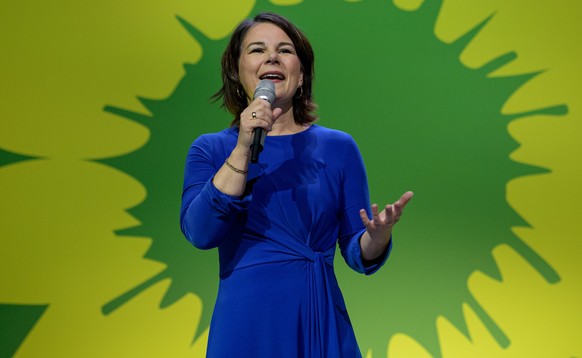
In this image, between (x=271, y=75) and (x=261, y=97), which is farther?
(x=271, y=75)

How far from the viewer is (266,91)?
128 centimetres

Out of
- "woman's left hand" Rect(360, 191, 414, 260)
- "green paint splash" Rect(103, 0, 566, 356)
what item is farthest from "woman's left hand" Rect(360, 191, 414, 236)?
"green paint splash" Rect(103, 0, 566, 356)

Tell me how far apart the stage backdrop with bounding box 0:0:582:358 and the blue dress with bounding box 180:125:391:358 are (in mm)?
1032

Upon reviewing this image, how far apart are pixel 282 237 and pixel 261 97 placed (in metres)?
0.25

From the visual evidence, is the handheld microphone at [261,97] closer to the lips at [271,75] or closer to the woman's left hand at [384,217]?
the lips at [271,75]

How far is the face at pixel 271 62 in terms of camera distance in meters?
1.42

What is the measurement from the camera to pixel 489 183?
8.02 ft

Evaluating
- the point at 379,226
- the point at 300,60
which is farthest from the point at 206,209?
the point at 300,60

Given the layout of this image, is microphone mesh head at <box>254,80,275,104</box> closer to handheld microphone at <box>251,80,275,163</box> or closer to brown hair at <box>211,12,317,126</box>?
handheld microphone at <box>251,80,275,163</box>

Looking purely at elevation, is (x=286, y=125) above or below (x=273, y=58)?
below

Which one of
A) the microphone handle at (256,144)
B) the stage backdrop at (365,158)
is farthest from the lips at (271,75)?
the stage backdrop at (365,158)

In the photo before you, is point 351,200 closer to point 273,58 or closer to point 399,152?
point 273,58

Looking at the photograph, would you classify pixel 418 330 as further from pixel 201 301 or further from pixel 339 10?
pixel 339 10

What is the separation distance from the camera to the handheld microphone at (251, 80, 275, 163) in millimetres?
1180
